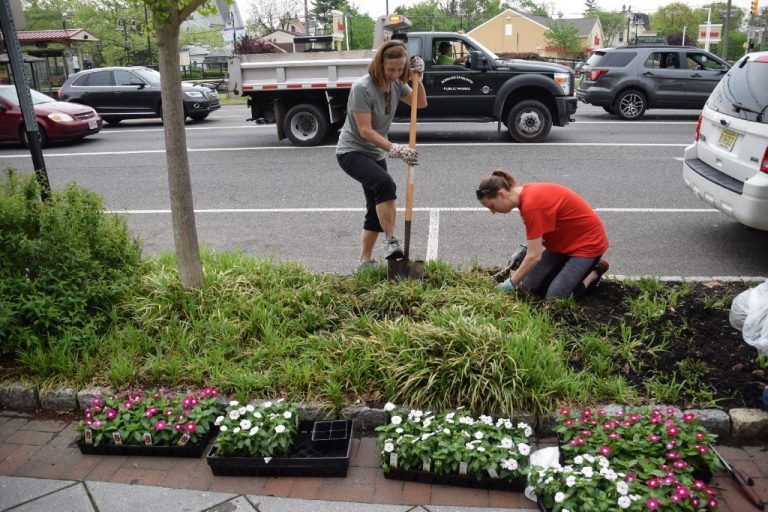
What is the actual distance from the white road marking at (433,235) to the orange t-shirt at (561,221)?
1476 mm

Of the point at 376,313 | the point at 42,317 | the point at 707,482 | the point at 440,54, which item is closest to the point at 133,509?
the point at 42,317

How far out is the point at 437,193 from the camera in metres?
8.69

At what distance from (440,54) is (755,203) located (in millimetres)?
8020

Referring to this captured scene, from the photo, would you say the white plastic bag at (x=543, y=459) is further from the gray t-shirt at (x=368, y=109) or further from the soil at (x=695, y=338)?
the gray t-shirt at (x=368, y=109)

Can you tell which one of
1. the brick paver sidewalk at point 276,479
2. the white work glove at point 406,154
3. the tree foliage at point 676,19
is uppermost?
the tree foliage at point 676,19

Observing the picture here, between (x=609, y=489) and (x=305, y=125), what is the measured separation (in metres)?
10.6

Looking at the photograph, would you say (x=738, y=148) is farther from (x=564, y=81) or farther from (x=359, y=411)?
(x=564, y=81)

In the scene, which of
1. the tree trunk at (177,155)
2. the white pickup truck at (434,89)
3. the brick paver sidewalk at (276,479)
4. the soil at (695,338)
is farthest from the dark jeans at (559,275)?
the white pickup truck at (434,89)

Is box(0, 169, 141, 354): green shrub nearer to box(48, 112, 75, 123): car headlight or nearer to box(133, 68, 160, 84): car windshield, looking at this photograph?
box(48, 112, 75, 123): car headlight

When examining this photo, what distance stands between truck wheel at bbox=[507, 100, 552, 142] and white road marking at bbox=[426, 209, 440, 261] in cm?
510

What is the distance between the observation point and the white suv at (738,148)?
5371 mm

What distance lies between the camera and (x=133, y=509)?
9.99ft

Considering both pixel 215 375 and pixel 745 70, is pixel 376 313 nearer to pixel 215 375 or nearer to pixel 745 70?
pixel 215 375

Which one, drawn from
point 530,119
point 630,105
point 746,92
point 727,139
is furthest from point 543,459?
point 630,105
